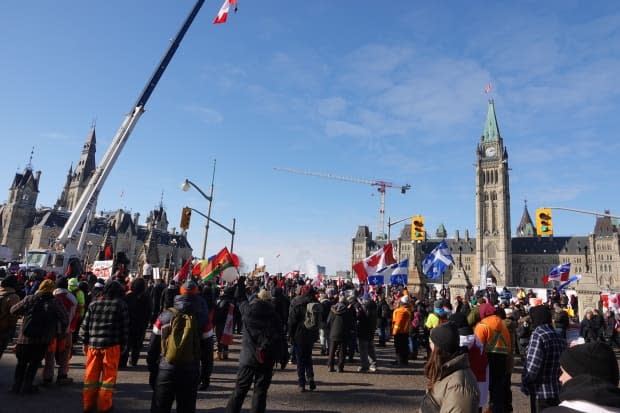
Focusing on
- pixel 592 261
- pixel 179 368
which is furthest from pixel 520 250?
pixel 179 368

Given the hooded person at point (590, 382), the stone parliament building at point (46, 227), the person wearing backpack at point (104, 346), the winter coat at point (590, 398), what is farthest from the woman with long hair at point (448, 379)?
the stone parliament building at point (46, 227)

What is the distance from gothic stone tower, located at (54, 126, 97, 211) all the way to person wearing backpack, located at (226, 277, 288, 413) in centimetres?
12793

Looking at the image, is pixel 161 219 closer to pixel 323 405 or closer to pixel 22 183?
pixel 22 183

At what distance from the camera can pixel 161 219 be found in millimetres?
128500

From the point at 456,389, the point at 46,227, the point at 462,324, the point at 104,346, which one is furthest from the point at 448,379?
the point at 46,227

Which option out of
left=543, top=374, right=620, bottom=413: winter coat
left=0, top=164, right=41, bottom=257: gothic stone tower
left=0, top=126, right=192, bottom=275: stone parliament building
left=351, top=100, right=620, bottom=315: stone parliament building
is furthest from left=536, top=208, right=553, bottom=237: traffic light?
left=0, top=164, right=41, bottom=257: gothic stone tower

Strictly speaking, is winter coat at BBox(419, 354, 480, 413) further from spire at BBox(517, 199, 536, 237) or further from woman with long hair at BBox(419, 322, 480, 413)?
spire at BBox(517, 199, 536, 237)

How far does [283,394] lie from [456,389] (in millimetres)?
5943

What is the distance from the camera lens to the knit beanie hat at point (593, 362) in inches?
92.4

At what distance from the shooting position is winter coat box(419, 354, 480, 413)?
3070 mm

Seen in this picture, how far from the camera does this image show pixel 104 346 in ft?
20.5

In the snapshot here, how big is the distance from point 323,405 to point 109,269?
16.4 m

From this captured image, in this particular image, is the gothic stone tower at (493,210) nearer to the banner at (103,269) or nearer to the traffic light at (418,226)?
the traffic light at (418,226)

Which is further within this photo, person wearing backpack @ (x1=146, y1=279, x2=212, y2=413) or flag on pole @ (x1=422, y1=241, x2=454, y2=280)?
flag on pole @ (x1=422, y1=241, x2=454, y2=280)
